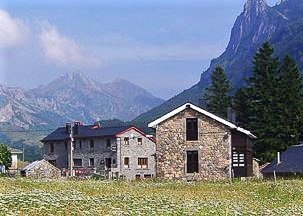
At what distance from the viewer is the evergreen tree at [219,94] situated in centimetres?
11028

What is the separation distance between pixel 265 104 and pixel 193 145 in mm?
35421

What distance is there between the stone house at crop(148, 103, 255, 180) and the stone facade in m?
41.6

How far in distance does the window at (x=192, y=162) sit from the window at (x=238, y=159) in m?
7.01

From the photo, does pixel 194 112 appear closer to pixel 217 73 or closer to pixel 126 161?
pixel 126 161

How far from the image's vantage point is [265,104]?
9562 cm

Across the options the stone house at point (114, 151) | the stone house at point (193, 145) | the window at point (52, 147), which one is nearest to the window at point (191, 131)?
the stone house at point (193, 145)

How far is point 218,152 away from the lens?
2447 inches

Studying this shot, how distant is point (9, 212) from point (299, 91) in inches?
3324

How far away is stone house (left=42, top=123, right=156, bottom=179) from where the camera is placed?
347 feet

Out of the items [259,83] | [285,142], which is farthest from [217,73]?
[285,142]

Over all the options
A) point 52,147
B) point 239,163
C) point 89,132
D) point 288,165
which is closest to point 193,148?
point 239,163

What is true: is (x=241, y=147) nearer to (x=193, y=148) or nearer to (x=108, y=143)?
(x=193, y=148)

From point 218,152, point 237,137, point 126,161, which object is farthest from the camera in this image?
point 126,161

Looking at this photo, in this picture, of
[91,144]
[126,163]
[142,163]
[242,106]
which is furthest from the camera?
[91,144]
